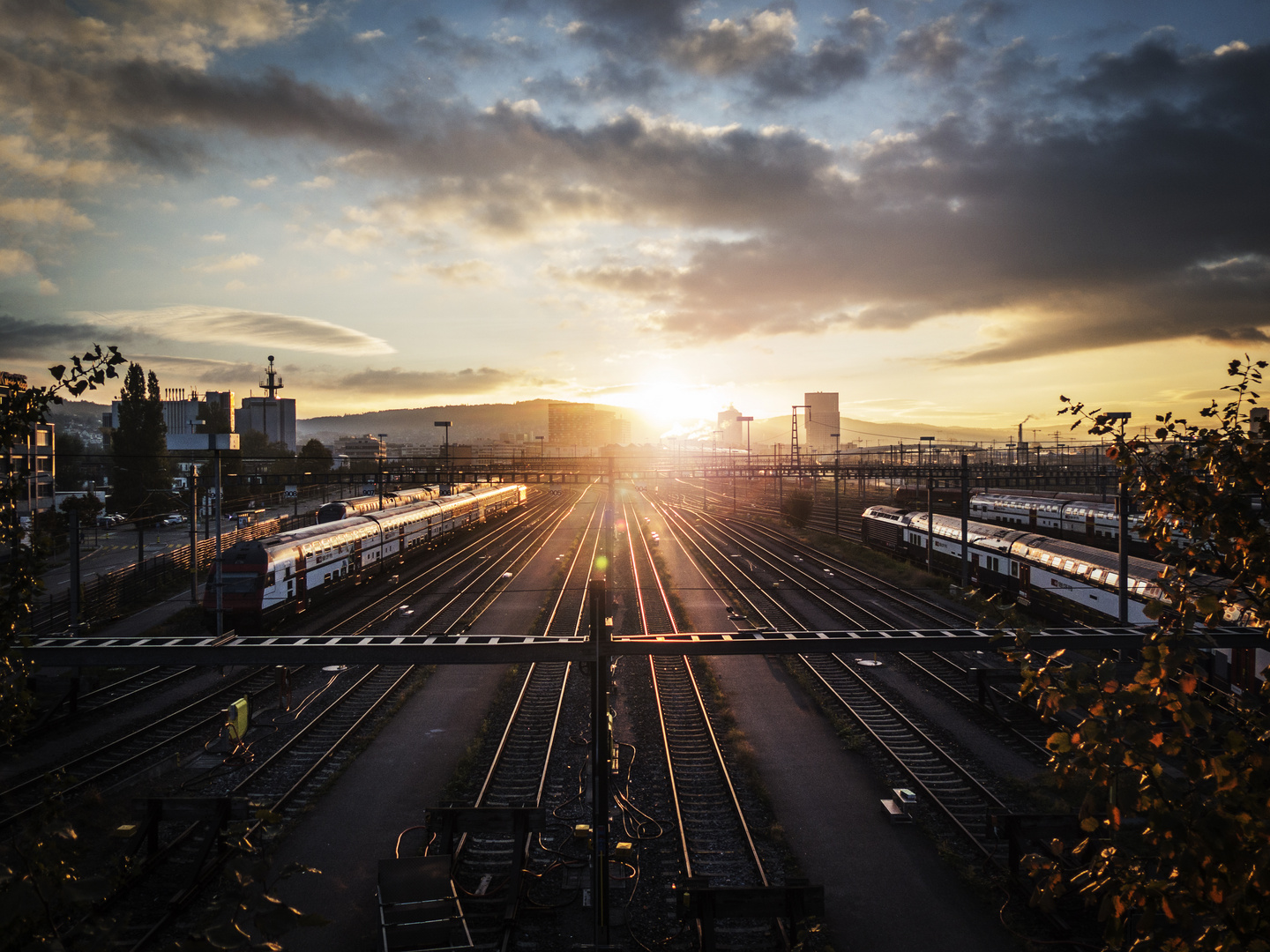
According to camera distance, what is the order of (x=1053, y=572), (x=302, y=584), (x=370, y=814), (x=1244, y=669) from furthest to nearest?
(x=302, y=584) < (x=1053, y=572) < (x=1244, y=669) < (x=370, y=814)

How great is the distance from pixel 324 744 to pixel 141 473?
46307 millimetres

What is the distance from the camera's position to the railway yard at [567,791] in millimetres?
8617

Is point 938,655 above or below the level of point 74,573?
below

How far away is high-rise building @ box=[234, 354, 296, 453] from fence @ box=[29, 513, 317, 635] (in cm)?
10326

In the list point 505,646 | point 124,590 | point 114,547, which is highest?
point 505,646

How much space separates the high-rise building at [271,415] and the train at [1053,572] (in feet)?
415

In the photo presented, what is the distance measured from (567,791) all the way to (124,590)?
2452 centimetres

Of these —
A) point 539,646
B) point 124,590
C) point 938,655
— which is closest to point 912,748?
point 938,655

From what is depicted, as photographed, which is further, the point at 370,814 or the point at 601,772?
the point at 370,814

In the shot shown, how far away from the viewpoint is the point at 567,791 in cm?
1234

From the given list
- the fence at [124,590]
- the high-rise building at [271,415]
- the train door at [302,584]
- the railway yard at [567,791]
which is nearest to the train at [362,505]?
the fence at [124,590]

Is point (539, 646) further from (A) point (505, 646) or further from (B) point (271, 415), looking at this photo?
(B) point (271, 415)

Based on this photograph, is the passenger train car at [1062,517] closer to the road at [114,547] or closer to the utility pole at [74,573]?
the utility pole at [74,573]

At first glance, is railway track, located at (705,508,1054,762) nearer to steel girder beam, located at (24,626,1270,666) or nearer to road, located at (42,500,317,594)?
steel girder beam, located at (24,626,1270,666)
